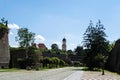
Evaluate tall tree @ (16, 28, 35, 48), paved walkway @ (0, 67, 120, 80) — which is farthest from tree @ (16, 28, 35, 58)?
paved walkway @ (0, 67, 120, 80)

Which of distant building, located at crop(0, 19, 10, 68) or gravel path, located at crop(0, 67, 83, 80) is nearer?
gravel path, located at crop(0, 67, 83, 80)

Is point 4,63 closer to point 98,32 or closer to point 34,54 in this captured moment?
point 34,54

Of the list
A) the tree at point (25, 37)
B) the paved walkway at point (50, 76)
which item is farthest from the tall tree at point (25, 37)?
the paved walkway at point (50, 76)

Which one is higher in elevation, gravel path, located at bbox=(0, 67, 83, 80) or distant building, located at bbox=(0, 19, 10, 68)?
distant building, located at bbox=(0, 19, 10, 68)

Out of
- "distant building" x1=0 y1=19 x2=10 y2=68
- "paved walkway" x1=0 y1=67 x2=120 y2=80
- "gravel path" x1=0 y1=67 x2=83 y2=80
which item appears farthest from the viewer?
"distant building" x1=0 y1=19 x2=10 y2=68

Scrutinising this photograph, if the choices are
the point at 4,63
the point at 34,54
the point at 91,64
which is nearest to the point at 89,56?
the point at 91,64

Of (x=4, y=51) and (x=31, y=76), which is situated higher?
(x=4, y=51)

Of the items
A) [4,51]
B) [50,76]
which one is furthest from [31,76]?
[4,51]

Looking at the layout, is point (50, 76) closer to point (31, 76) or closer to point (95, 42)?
point (31, 76)

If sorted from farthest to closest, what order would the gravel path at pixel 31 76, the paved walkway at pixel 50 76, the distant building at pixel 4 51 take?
the distant building at pixel 4 51 → the paved walkway at pixel 50 76 → the gravel path at pixel 31 76

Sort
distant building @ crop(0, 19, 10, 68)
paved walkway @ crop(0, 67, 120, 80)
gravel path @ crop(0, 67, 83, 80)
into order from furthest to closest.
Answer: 1. distant building @ crop(0, 19, 10, 68)
2. paved walkway @ crop(0, 67, 120, 80)
3. gravel path @ crop(0, 67, 83, 80)

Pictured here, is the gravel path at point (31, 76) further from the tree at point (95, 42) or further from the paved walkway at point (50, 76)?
the tree at point (95, 42)

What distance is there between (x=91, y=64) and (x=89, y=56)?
428 centimetres

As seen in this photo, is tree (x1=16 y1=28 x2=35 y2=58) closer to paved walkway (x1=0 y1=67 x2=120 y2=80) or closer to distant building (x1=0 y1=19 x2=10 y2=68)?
distant building (x1=0 y1=19 x2=10 y2=68)
